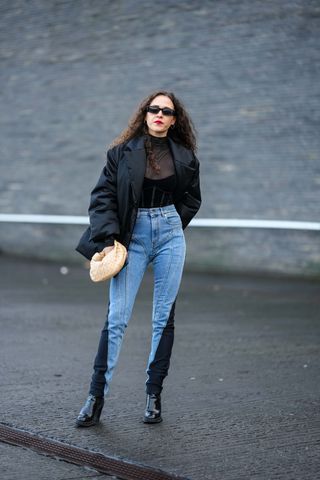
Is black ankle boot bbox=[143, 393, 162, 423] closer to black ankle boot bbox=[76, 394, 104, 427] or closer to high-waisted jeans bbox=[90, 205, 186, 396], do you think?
high-waisted jeans bbox=[90, 205, 186, 396]

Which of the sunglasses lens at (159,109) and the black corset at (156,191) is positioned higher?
the sunglasses lens at (159,109)

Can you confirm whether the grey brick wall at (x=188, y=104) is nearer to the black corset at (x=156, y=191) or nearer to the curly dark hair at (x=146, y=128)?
the curly dark hair at (x=146, y=128)

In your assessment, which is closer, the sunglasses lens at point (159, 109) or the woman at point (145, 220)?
the woman at point (145, 220)

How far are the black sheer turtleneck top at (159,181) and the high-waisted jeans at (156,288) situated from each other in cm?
5

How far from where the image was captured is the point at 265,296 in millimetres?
12664

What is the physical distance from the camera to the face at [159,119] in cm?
592

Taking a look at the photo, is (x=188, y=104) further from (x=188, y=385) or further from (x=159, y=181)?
(x=159, y=181)

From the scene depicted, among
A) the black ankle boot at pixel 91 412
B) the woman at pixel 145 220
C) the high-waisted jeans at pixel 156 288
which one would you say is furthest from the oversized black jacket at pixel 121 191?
the black ankle boot at pixel 91 412

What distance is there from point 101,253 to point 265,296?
7119mm

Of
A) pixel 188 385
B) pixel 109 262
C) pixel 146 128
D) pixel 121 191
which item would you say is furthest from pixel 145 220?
pixel 188 385

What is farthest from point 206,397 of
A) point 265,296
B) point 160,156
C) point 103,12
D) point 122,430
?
point 103,12

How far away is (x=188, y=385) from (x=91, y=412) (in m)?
1.38

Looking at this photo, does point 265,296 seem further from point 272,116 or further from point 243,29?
point 243,29

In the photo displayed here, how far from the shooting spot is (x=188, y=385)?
23.0 ft
